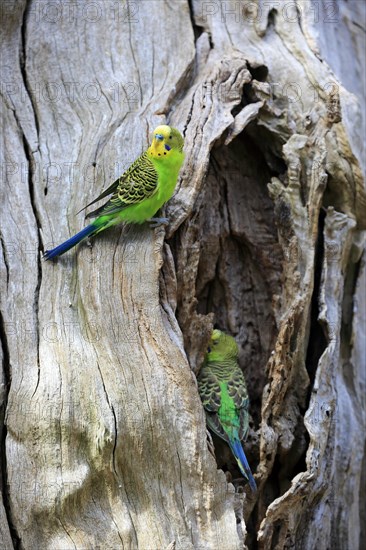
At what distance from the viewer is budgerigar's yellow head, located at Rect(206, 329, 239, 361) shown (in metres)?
4.04

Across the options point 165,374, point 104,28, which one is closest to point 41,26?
point 104,28

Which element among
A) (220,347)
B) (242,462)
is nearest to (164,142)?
(220,347)

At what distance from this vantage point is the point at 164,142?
12.1 feet

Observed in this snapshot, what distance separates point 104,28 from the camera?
4.79 meters

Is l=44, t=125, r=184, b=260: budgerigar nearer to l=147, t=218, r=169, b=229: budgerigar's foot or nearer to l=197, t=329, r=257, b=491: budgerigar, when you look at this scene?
l=147, t=218, r=169, b=229: budgerigar's foot

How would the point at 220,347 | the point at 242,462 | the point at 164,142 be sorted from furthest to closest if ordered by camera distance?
the point at 220,347
the point at 164,142
the point at 242,462

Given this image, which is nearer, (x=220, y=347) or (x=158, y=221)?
(x=158, y=221)

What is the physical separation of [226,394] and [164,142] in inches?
58.0

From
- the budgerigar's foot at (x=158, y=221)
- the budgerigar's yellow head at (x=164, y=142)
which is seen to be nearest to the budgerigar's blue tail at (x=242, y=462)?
the budgerigar's foot at (x=158, y=221)

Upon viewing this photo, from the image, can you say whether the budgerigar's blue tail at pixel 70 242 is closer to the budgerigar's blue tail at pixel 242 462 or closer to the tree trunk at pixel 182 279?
the tree trunk at pixel 182 279

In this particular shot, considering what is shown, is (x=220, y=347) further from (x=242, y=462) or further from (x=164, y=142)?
(x=164, y=142)

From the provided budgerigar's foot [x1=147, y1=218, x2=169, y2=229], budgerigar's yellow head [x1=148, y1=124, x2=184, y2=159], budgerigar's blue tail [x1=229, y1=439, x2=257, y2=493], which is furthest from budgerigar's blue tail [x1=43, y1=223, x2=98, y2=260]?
budgerigar's blue tail [x1=229, y1=439, x2=257, y2=493]

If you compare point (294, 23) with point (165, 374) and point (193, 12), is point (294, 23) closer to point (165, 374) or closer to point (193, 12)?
point (193, 12)

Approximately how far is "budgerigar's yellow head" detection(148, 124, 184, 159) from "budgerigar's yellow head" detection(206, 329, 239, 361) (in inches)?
44.7
